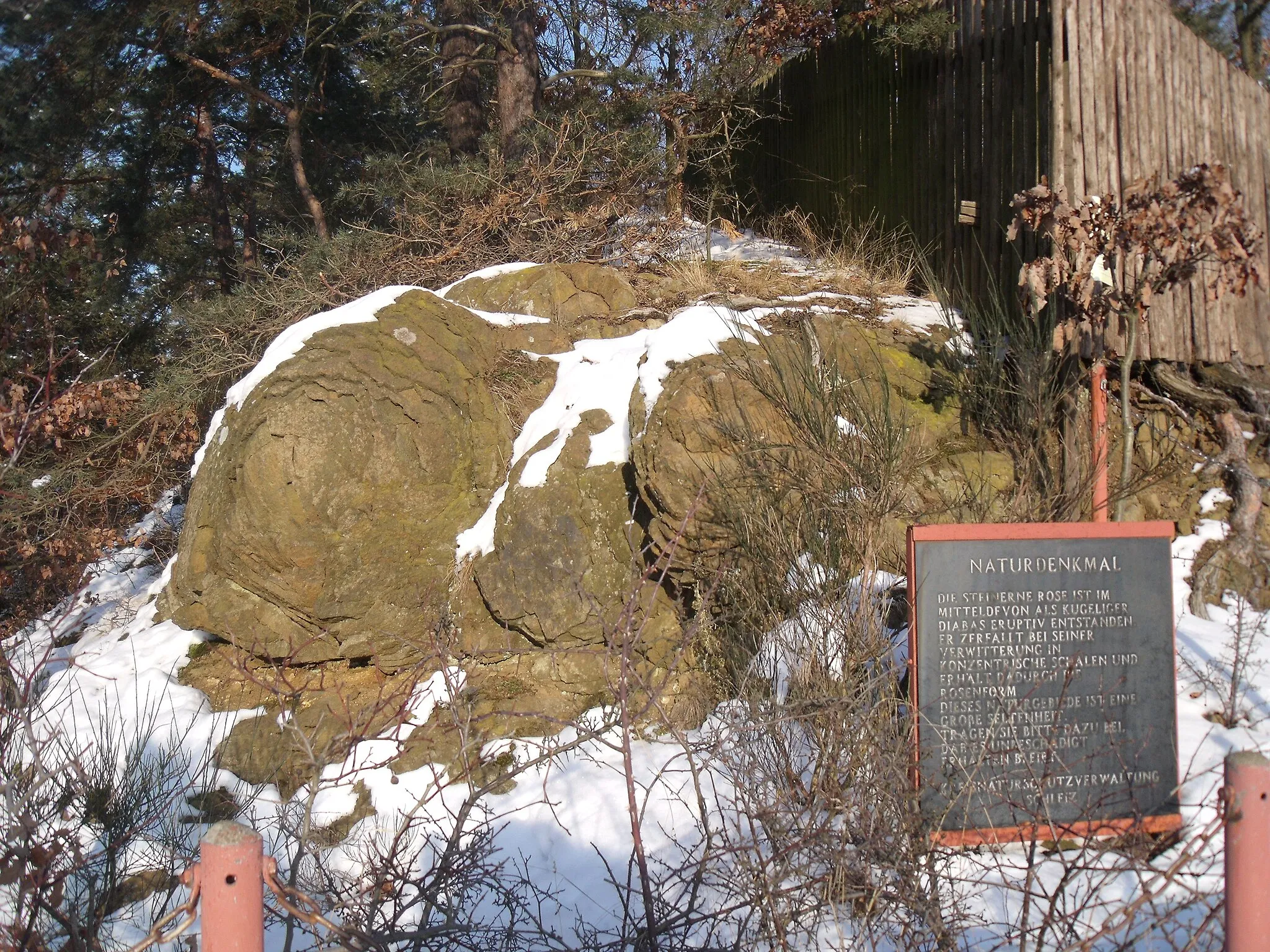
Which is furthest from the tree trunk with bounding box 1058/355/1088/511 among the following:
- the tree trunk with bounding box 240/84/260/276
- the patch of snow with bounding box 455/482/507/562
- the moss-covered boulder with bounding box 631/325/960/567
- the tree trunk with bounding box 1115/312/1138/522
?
the tree trunk with bounding box 240/84/260/276

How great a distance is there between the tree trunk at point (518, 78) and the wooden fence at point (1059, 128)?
3785 millimetres

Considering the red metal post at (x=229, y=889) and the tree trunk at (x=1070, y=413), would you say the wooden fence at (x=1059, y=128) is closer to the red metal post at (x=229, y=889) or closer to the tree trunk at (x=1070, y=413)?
the tree trunk at (x=1070, y=413)

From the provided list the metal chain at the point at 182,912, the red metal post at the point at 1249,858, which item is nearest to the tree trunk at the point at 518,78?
the metal chain at the point at 182,912

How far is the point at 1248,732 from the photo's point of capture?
177 inches

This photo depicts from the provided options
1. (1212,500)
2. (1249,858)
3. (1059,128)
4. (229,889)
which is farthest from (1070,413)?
(229,889)

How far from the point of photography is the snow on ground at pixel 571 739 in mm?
3617

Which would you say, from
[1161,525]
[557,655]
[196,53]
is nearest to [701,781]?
[557,655]

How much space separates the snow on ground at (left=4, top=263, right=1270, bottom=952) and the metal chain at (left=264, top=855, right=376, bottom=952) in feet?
1.19

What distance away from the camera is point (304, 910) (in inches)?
90.4

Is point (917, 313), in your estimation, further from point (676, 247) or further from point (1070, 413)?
point (676, 247)

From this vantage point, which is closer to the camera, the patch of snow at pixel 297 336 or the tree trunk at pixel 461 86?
the patch of snow at pixel 297 336

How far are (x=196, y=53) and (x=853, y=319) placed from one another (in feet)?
29.5

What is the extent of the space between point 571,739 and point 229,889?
368cm

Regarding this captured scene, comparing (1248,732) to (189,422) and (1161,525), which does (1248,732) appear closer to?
(1161,525)
